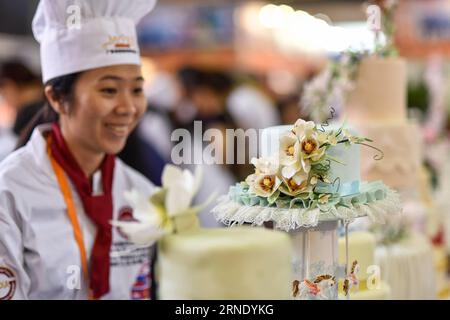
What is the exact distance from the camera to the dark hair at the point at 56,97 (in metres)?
1.50

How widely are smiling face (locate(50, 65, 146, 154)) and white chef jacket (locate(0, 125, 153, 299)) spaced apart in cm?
8

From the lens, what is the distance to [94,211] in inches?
61.1

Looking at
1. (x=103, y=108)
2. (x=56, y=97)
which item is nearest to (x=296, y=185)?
(x=103, y=108)

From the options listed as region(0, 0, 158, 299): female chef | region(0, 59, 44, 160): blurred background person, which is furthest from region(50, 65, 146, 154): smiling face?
region(0, 59, 44, 160): blurred background person

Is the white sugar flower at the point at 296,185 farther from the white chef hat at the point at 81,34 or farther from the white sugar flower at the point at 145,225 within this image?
the white chef hat at the point at 81,34

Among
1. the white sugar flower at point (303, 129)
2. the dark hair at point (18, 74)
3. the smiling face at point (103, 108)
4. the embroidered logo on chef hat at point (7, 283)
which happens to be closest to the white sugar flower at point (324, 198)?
the white sugar flower at point (303, 129)

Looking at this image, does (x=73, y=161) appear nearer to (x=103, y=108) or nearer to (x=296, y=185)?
(x=103, y=108)

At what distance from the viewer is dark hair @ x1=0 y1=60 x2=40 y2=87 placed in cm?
266

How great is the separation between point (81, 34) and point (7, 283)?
538mm

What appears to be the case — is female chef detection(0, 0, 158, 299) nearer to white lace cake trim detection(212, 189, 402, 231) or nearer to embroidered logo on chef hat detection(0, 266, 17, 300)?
embroidered logo on chef hat detection(0, 266, 17, 300)

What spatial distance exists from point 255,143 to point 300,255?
264 mm

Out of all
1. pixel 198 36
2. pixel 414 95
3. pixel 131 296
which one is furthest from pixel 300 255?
pixel 198 36

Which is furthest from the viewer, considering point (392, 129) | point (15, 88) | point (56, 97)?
point (15, 88)

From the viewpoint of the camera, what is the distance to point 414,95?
4.06 meters
